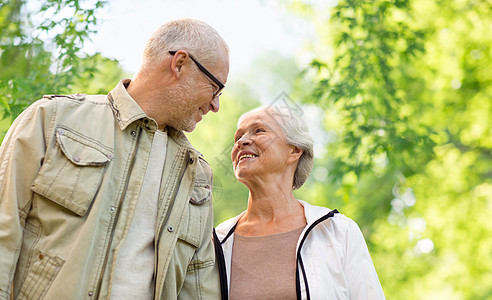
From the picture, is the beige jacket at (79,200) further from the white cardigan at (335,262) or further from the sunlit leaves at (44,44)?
the sunlit leaves at (44,44)

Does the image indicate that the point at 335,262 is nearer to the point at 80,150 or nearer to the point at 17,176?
the point at 80,150

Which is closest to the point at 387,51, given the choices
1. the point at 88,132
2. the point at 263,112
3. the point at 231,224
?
the point at 263,112

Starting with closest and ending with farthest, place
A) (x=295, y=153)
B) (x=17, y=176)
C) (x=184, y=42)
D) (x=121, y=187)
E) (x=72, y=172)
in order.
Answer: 1. (x=17, y=176)
2. (x=72, y=172)
3. (x=121, y=187)
4. (x=184, y=42)
5. (x=295, y=153)

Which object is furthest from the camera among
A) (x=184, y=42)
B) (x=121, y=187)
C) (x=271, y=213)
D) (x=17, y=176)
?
(x=271, y=213)

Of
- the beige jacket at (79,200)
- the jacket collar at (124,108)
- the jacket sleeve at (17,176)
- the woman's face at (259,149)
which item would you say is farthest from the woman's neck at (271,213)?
the jacket sleeve at (17,176)

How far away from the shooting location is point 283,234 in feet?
9.12

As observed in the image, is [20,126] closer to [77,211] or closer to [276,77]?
[77,211]

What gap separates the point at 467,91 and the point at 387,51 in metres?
4.15

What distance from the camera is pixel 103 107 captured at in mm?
2244

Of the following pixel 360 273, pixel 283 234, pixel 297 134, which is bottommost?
pixel 360 273

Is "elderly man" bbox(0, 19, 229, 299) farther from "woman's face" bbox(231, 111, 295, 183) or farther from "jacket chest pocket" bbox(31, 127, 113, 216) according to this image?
"woman's face" bbox(231, 111, 295, 183)

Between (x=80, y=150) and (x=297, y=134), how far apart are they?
57.1 inches

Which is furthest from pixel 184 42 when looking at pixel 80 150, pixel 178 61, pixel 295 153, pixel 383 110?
pixel 383 110

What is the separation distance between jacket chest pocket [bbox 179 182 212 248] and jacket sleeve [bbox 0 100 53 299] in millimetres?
698
